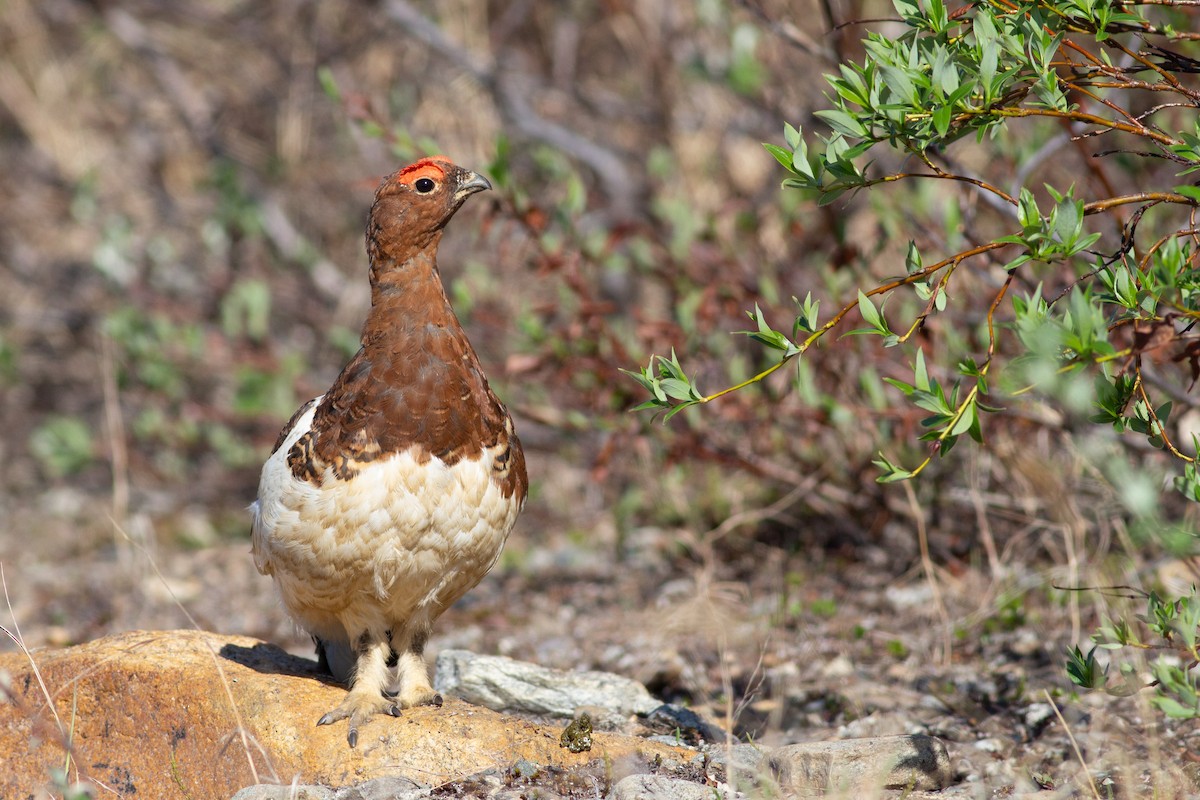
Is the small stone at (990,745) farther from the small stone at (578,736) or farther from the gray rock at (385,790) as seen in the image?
the gray rock at (385,790)

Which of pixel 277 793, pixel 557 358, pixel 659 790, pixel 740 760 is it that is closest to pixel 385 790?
pixel 277 793

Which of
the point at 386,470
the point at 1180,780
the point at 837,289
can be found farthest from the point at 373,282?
the point at 1180,780

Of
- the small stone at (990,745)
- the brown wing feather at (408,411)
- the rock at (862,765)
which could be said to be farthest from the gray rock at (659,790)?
the small stone at (990,745)

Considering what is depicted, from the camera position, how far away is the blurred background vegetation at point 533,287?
5.63 metres

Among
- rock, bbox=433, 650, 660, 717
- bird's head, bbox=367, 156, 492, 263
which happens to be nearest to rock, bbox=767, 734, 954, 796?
rock, bbox=433, 650, 660, 717

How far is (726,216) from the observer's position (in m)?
7.43

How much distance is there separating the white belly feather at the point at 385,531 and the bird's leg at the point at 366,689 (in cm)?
18

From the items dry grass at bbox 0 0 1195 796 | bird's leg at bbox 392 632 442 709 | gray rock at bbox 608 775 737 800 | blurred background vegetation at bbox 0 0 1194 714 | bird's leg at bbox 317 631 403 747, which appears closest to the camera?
gray rock at bbox 608 775 737 800

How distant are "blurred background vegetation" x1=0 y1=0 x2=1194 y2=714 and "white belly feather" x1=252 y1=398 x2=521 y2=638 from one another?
179cm

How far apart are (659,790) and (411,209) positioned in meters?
1.94

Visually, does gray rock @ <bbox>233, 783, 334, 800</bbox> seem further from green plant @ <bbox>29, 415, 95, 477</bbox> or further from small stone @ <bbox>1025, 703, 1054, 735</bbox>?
green plant @ <bbox>29, 415, 95, 477</bbox>

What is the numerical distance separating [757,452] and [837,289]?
979 mm

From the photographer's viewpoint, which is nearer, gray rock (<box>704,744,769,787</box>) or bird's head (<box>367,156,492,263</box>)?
gray rock (<box>704,744,769,787</box>)

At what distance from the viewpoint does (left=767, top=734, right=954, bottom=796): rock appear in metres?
3.37
